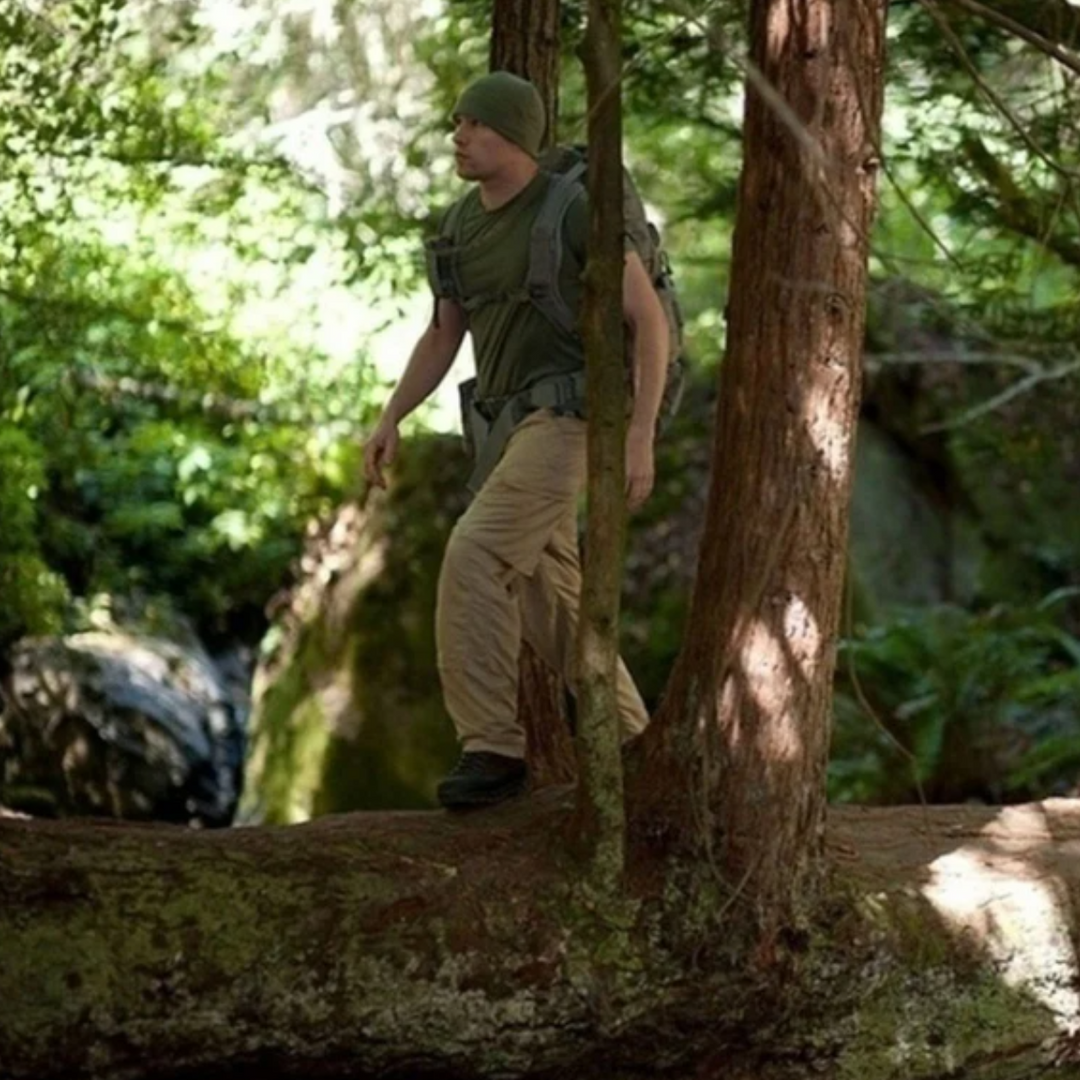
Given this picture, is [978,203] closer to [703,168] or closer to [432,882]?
[703,168]

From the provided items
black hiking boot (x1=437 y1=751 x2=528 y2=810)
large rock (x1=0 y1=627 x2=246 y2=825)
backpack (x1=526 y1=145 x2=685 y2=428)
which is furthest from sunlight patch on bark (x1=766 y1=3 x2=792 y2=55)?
large rock (x1=0 y1=627 x2=246 y2=825)

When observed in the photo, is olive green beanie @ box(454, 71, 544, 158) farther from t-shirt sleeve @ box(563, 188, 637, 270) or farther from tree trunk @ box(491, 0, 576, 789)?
tree trunk @ box(491, 0, 576, 789)

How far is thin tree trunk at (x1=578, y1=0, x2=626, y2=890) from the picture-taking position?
497cm

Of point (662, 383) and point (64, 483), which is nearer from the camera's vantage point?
point (662, 383)

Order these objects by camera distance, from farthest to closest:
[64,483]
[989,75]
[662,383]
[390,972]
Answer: [64,483] → [989,75] → [662,383] → [390,972]

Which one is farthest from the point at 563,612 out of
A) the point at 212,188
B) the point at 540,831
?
the point at 212,188

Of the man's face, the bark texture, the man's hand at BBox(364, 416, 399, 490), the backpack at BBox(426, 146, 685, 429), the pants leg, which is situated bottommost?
the pants leg

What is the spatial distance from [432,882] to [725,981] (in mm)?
800

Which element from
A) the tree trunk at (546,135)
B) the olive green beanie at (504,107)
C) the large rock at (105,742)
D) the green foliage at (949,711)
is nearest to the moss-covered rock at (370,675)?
the large rock at (105,742)

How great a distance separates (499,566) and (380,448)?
2.14 feet

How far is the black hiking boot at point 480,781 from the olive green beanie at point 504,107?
5.63 ft

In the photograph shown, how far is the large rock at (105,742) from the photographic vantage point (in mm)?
11398

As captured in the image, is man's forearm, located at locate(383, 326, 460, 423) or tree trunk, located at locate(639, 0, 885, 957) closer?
tree trunk, located at locate(639, 0, 885, 957)

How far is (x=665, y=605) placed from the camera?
11.6 meters
